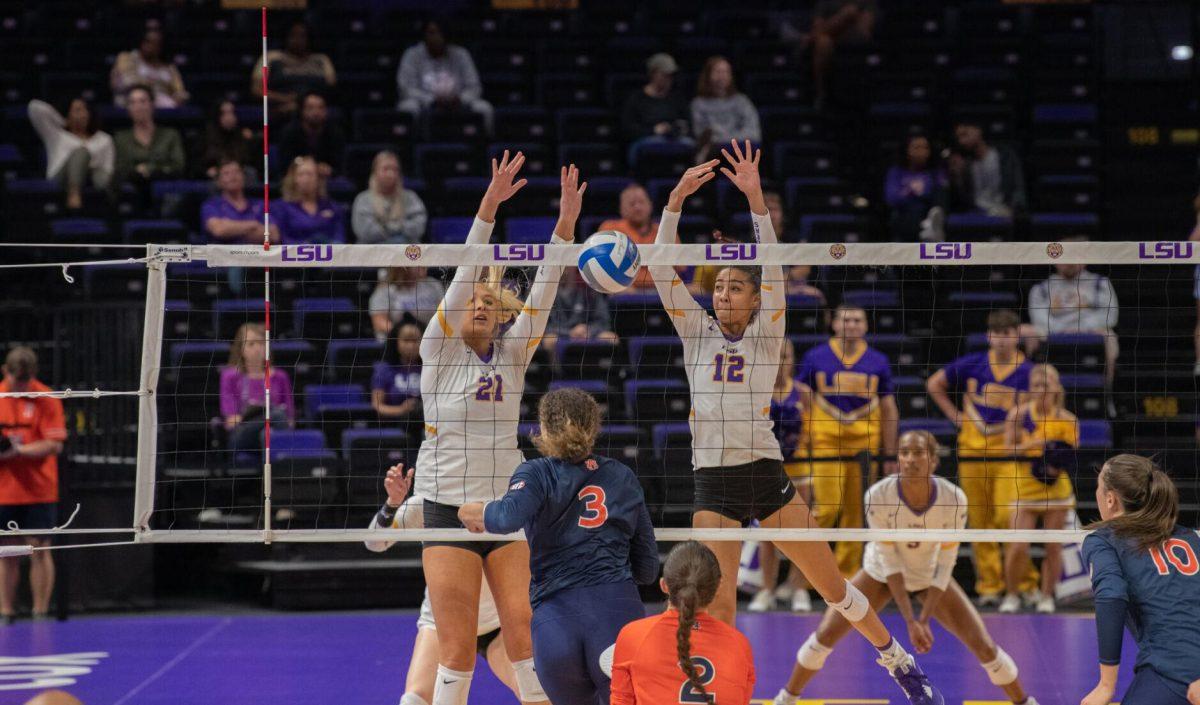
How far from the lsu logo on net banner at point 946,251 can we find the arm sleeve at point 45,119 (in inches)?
373

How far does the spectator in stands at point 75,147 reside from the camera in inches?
519

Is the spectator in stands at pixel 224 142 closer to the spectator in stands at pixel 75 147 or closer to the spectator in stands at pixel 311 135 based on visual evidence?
the spectator in stands at pixel 311 135

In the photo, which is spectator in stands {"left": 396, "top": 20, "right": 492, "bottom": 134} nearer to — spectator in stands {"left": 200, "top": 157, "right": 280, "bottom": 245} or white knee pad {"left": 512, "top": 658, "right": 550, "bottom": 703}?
spectator in stands {"left": 200, "top": 157, "right": 280, "bottom": 245}

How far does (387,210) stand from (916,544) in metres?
6.26

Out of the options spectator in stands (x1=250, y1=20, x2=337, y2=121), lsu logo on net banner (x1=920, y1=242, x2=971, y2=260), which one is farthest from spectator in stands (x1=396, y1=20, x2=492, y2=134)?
lsu logo on net banner (x1=920, y1=242, x2=971, y2=260)

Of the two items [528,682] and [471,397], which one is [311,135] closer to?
[471,397]

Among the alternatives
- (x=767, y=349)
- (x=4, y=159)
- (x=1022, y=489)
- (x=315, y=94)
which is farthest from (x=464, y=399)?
(x=4, y=159)

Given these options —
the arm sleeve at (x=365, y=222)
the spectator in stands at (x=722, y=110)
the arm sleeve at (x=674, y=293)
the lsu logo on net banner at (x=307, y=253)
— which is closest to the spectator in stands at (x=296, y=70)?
the arm sleeve at (x=365, y=222)

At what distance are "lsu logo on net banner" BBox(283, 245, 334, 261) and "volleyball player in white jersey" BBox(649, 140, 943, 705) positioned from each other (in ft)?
5.25

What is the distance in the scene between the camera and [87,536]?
37.9ft

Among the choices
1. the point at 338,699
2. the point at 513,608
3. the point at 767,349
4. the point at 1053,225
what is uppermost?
the point at 1053,225

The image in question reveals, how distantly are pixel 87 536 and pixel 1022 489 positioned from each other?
7.62 meters

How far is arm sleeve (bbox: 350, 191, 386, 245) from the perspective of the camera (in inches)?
486

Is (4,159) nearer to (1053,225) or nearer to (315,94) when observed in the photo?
(315,94)
